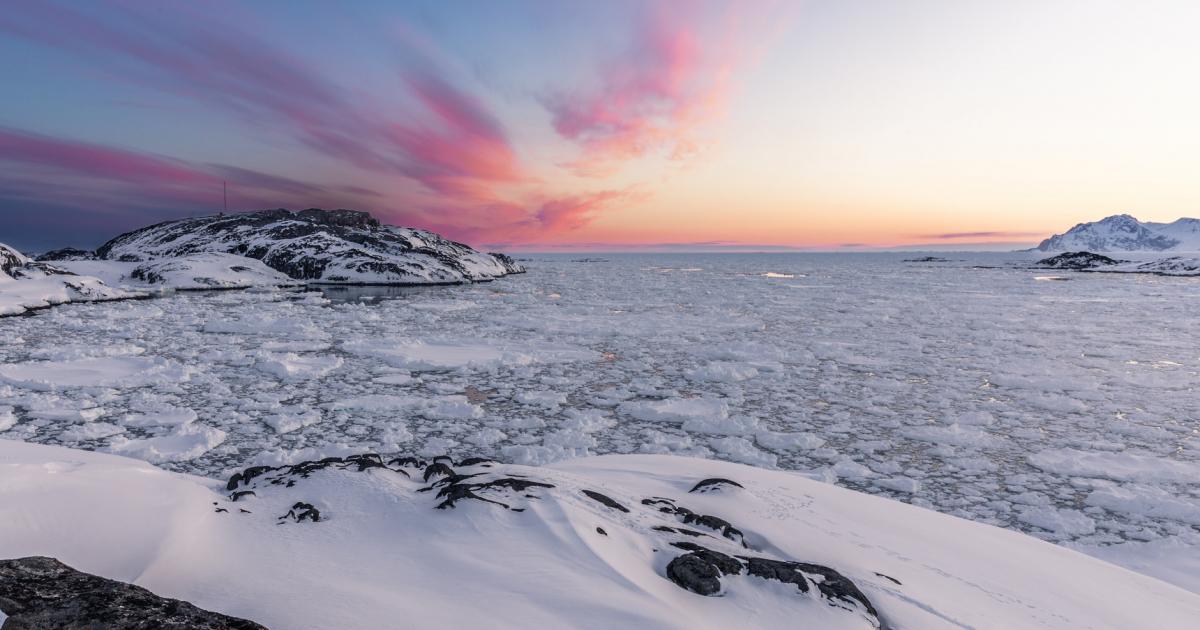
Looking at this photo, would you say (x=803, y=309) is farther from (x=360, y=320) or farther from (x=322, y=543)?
(x=322, y=543)

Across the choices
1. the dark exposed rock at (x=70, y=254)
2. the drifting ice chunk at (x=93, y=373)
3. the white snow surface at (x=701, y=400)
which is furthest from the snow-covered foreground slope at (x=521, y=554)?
the dark exposed rock at (x=70, y=254)

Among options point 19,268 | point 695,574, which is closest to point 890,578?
point 695,574

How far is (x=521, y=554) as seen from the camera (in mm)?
2699

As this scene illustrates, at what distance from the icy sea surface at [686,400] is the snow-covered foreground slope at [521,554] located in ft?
5.13

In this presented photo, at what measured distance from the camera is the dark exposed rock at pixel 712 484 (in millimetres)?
4198

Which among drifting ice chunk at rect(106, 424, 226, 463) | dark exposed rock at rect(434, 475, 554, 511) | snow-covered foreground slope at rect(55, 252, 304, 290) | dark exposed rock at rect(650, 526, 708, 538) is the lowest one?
drifting ice chunk at rect(106, 424, 226, 463)

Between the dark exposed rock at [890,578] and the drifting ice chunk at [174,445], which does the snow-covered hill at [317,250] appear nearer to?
the drifting ice chunk at [174,445]

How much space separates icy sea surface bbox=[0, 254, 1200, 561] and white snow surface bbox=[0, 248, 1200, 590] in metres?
0.04

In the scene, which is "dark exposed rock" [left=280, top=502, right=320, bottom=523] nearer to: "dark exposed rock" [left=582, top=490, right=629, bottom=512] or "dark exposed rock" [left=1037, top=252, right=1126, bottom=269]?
"dark exposed rock" [left=582, top=490, right=629, bottom=512]

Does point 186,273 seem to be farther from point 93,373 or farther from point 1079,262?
point 1079,262

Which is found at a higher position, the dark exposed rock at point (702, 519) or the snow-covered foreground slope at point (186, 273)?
the snow-covered foreground slope at point (186, 273)

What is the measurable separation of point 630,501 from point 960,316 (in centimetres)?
2062

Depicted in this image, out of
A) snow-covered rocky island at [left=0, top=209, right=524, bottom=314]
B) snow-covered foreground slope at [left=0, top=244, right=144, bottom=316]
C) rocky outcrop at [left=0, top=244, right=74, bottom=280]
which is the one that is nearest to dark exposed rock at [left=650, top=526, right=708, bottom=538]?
snow-covered rocky island at [left=0, top=209, right=524, bottom=314]

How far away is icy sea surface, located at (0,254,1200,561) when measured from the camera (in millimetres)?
5699
